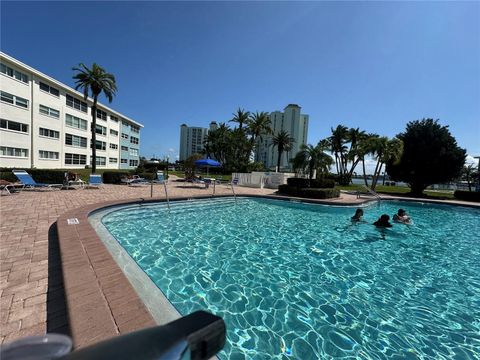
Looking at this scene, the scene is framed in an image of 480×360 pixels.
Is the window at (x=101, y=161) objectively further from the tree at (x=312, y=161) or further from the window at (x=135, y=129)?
the tree at (x=312, y=161)

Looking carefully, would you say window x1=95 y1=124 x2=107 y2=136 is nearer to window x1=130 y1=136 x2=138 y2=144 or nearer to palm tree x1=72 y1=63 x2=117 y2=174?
window x1=130 y1=136 x2=138 y2=144

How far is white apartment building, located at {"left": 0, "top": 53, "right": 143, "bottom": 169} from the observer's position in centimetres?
2294

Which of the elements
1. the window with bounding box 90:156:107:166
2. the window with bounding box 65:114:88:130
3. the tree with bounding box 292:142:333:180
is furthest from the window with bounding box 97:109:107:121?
the tree with bounding box 292:142:333:180

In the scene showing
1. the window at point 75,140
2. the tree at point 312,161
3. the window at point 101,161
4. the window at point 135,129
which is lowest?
the window at point 101,161

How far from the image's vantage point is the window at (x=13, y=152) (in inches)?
892

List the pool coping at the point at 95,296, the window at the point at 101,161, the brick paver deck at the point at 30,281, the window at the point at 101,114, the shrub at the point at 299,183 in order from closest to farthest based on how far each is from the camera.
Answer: the pool coping at the point at 95,296 < the brick paver deck at the point at 30,281 < the shrub at the point at 299,183 < the window at the point at 101,114 < the window at the point at 101,161

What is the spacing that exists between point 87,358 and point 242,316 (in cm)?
334

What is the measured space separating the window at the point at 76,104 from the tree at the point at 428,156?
4091cm

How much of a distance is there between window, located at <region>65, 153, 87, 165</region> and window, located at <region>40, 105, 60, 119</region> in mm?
5155

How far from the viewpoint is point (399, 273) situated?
18.1 feet

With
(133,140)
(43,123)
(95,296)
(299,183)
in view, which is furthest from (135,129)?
(95,296)

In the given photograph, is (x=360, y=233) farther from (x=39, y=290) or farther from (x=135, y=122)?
(x=135, y=122)

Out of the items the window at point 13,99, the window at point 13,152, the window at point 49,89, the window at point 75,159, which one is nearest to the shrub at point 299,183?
the window at point 13,152

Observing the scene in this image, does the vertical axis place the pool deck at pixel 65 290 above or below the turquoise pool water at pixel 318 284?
→ above
